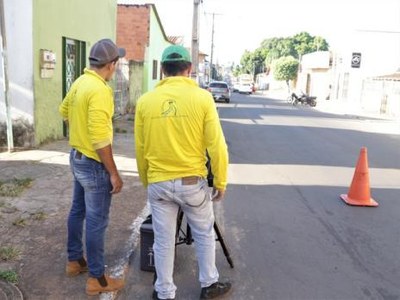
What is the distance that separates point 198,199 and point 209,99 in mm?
718

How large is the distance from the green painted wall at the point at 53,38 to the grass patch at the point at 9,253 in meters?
5.48

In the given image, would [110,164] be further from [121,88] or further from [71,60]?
[121,88]

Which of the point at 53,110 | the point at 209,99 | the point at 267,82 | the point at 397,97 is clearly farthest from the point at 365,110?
the point at 267,82

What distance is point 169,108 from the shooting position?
3.39 m

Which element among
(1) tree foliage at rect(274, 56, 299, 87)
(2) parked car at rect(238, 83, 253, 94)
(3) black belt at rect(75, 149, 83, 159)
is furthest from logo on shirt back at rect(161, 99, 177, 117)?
(1) tree foliage at rect(274, 56, 299, 87)

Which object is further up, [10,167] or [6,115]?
[6,115]

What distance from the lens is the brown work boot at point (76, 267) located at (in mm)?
4203

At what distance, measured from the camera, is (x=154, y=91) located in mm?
3453

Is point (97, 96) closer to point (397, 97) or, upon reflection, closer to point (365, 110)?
point (397, 97)

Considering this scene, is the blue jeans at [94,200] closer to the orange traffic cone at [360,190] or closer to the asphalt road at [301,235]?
the asphalt road at [301,235]

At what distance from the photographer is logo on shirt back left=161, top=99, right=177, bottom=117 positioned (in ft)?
11.1

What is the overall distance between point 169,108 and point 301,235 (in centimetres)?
289

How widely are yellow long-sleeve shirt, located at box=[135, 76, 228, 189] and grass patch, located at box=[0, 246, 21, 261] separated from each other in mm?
1798

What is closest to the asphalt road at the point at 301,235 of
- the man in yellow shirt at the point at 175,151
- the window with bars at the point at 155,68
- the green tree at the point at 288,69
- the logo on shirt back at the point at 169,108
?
the man in yellow shirt at the point at 175,151
